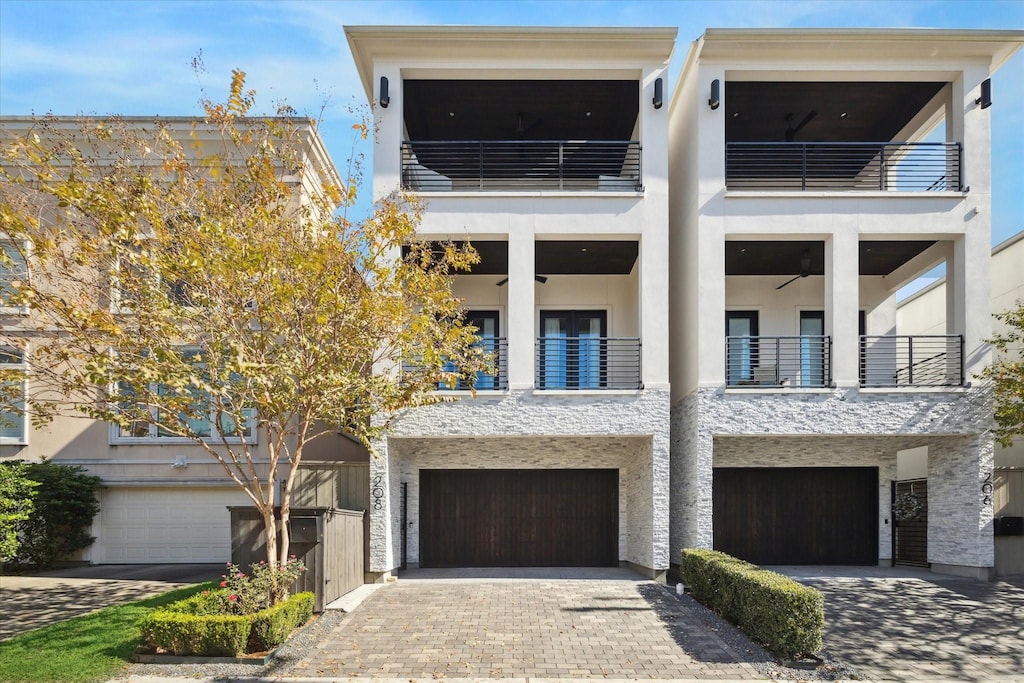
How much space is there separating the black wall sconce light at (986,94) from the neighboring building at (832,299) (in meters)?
0.05

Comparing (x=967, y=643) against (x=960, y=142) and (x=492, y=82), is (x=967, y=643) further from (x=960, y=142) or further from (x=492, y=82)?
(x=492, y=82)

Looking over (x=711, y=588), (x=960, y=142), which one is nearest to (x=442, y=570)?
(x=711, y=588)

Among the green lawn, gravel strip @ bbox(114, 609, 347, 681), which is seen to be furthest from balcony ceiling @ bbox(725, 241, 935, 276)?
the green lawn

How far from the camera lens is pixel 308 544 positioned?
34.9 feet

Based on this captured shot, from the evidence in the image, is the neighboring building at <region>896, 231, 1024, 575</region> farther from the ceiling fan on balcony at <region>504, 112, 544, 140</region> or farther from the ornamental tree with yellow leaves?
the ornamental tree with yellow leaves

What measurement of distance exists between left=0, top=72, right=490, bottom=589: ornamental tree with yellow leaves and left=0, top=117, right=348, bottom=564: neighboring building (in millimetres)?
5470

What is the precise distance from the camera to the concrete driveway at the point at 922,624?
27.7 ft

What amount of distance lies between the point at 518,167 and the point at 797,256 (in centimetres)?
621

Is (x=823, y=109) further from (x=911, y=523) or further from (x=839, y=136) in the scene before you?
(x=911, y=523)

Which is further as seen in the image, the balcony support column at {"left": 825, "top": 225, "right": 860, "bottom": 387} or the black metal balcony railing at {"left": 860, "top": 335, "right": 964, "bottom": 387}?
the black metal balcony railing at {"left": 860, "top": 335, "right": 964, "bottom": 387}

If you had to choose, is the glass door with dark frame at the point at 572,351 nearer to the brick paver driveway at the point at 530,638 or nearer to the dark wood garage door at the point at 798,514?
the dark wood garage door at the point at 798,514

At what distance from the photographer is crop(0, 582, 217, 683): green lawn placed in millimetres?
7863

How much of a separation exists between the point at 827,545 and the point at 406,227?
37.8 feet

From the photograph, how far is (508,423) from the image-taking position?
13.6m
